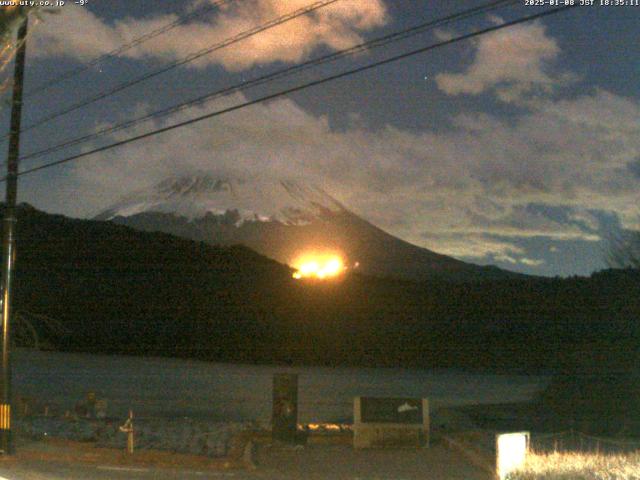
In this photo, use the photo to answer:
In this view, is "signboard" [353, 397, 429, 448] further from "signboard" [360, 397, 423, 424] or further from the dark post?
the dark post

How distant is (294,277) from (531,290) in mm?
19426

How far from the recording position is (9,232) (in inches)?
653

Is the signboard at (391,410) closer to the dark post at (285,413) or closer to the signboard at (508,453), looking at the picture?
the dark post at (285,413)

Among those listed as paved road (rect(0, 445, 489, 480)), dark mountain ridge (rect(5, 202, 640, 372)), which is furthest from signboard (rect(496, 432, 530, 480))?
dark mountain ridge (rect(5, 202, 640, 372))

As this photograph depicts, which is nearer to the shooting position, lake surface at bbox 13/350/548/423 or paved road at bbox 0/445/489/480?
paved road at bbox 0/445/489/480

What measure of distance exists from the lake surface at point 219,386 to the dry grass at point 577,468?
43.8 ft

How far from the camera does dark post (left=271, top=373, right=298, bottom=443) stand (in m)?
16.4

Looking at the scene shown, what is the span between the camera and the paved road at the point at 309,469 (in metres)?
13.2

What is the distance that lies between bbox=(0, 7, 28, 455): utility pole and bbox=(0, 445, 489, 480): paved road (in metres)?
1.27

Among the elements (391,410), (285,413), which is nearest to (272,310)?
(391,410)

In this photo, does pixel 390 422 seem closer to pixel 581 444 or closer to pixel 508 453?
pixel 581 444

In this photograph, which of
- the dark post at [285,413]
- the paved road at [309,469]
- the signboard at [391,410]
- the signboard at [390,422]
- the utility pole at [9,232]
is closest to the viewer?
the paved road at [309,469]

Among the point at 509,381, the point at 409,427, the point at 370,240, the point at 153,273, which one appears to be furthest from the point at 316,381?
the point at 370,240

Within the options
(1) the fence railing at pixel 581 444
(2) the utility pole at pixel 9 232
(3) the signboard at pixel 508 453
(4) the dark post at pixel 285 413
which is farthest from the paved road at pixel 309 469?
(1) the fence railing at pixel 581 444
